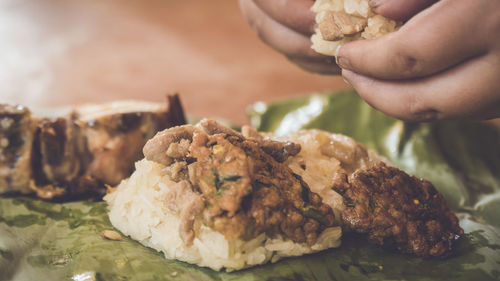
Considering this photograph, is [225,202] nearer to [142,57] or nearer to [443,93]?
[443,93]

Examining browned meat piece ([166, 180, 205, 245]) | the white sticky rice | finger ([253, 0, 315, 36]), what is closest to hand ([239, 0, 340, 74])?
finger ([253, 0, 315, 36])

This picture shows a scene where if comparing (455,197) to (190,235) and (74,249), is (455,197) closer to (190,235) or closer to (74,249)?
(190,235)

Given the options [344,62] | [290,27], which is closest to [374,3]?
[344,62]

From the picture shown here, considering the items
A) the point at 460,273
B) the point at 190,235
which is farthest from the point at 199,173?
the point at 460,273

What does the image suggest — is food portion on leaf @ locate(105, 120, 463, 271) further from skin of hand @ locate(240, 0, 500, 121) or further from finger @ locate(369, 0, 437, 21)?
finger @ locate(369, 0, 437, 21)

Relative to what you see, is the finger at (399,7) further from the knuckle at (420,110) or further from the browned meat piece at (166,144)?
the browned meat piece at (166,144)
